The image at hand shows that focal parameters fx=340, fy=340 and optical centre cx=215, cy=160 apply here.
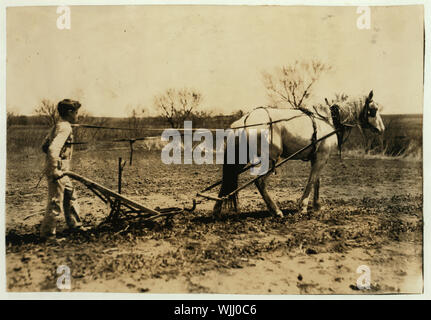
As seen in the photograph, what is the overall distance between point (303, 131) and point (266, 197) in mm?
1032

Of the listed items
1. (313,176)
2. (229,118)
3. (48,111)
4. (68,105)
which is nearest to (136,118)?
(68,105)

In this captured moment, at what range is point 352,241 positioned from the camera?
14.8 feet

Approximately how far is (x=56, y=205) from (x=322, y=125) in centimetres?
365

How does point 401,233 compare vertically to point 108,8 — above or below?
below

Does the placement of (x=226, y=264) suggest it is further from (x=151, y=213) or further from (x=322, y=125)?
(x=322, y=125)

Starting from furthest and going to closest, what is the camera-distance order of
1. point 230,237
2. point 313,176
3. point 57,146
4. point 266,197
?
point 313,176, point 266,197, point 230,237, point 57,146

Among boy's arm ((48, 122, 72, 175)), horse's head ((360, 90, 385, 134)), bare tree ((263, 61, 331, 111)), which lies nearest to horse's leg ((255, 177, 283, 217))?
bare tree ((263, 61, 331, 111))

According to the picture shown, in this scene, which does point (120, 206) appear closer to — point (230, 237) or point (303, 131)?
point (230, 237)

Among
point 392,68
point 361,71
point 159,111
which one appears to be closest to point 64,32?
point 159,111

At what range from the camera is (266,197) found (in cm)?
459

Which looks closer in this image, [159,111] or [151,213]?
[151,213]

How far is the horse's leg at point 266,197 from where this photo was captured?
4559mm

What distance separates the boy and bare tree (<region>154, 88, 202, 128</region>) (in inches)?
42.5

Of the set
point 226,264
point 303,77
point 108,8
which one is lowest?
point 226,264
